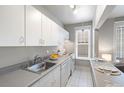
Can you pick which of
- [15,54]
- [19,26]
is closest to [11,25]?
[19,26]

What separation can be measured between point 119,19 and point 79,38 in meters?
2.27

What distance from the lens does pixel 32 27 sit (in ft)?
5.79

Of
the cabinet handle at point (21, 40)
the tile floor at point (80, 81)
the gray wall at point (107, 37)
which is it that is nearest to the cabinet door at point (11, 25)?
the cabinet handle at point (21, 40)

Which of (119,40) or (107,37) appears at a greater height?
(107,37)

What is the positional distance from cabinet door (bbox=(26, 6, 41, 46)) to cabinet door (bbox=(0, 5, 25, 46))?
137 millimetres

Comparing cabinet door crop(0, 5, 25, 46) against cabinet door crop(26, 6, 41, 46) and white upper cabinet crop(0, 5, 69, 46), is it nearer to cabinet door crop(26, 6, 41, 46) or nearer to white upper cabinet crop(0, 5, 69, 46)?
white upper cabinet crop(0, 5, 69, 46)

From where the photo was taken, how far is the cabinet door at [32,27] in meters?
1.62

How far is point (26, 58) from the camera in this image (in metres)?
2.23

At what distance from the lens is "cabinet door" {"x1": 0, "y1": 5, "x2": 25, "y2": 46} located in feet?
3.86

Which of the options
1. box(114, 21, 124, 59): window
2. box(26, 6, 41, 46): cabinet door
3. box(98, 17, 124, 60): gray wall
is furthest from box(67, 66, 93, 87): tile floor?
box(114, 21, 124, 59): window

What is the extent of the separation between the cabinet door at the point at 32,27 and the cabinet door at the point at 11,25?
14 cm

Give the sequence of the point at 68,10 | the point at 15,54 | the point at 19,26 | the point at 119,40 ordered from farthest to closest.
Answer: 1. the point at 119,40
2. the point at 68,10
3. the point at 15,54
4. the point at 19,26

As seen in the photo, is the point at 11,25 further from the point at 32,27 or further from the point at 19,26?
the point at 32,27

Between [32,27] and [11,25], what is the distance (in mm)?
497
